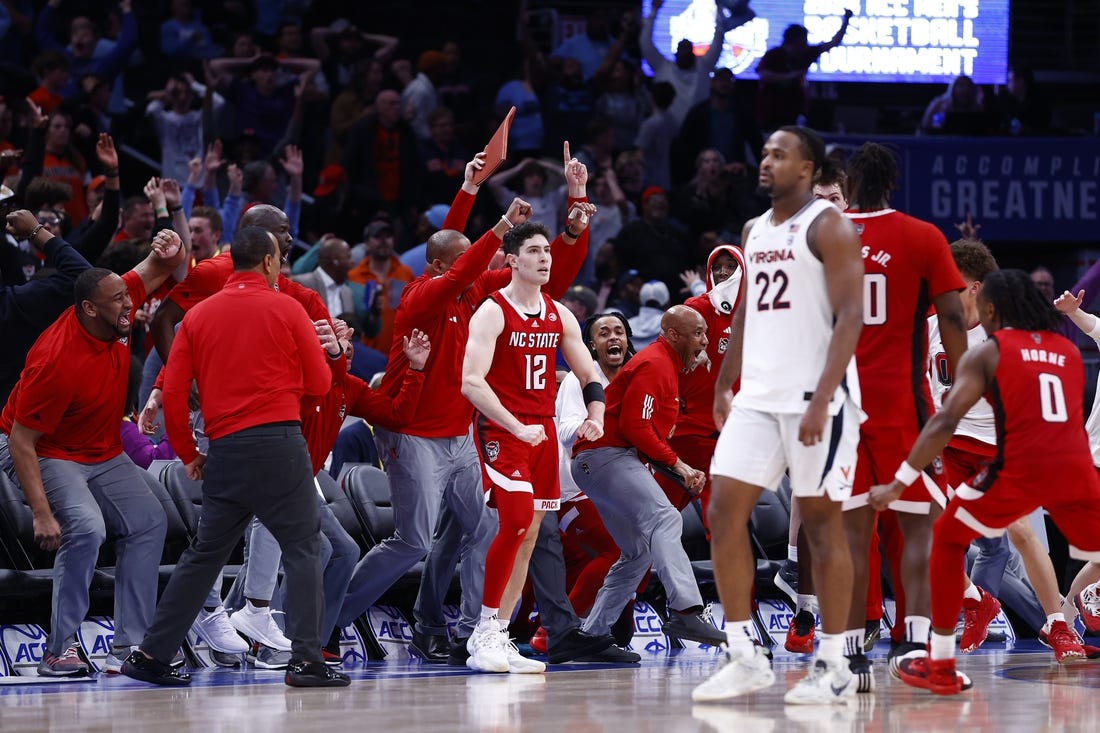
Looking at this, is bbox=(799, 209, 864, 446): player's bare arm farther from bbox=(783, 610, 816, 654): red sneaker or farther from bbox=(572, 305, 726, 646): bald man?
bbox=(572, 305, 726, 646): bald man

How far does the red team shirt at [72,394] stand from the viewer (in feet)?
24.9

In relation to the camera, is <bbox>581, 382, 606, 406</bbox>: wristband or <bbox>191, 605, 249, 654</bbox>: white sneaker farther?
<bbox>191, 605, 249, 654</bbox>: white sneaker

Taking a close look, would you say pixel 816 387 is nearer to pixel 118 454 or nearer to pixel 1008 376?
pixel 1008 376

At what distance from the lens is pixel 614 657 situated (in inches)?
326

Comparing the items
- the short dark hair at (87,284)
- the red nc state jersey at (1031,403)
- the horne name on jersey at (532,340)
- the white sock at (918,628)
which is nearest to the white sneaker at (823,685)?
the white sock at (918,628)

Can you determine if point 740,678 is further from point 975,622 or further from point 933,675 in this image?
point 975,622

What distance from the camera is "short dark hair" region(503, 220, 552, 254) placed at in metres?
7.89

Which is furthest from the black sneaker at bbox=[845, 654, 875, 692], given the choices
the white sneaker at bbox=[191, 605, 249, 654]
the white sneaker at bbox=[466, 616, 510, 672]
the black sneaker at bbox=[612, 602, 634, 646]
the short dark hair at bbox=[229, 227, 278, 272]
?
the white sneaker at bbox=[191, 605, 249, 654]

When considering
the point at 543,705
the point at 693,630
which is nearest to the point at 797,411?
the point at 543,705

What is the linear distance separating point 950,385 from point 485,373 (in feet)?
8.42

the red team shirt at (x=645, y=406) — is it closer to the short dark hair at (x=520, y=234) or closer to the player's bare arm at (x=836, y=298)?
the short dark hair at (x=520, y=234)

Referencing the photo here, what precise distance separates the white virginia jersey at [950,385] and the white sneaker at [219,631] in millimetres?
3972

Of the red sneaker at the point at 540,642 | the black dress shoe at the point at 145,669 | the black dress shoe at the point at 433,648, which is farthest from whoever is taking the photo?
the red sneaker at the point at 540,642

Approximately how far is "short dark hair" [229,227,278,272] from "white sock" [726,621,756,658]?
280 cm
